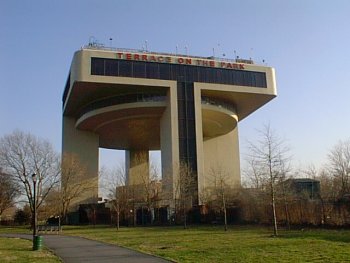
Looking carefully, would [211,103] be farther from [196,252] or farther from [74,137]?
[196,252]

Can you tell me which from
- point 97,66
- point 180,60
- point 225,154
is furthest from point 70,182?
point 225,154

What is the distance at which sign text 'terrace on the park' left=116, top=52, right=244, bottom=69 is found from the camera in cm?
6322

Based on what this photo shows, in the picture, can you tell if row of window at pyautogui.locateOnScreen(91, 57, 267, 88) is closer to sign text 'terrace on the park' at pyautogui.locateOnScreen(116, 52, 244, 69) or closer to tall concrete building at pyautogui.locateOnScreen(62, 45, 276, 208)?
tall concrete building at pyautogui.locateOnScreen(62, 45, 276, 208)

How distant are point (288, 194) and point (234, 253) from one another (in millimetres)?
24021

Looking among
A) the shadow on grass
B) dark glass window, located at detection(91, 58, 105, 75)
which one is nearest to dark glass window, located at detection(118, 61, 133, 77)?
dark glass window, located at detection(91, 58, 105, 75)

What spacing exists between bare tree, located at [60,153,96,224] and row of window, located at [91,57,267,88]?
14.2m

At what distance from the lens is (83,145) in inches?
3039

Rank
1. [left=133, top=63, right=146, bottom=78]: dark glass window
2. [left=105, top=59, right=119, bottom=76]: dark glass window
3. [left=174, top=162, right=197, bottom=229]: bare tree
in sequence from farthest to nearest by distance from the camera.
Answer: [left=133, top=63, right=146, bottom=78]: dark glass window → [left=105, top=59, right=119, bottom=76]: dark glass window → [left=174, top=162, right=197, bottom=229]: bare tree

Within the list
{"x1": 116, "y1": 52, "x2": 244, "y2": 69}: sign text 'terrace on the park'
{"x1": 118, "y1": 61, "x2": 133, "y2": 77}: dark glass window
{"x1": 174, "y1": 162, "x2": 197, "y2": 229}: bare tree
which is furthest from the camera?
{"x1": 116, "y1": 52, "x2": 244, "y2": 69}: sign text 'terrace on the park'

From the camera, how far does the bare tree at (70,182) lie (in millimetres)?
63925

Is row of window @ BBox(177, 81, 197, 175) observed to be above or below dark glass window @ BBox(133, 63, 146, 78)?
below

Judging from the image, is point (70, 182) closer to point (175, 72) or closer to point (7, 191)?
point (7, 191)

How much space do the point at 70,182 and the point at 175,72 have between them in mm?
22305

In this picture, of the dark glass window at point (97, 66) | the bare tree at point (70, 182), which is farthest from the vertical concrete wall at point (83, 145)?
the dark glass window at point (97, 66)
